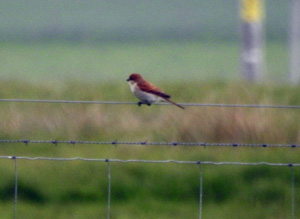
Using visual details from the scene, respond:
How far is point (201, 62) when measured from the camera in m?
24.2

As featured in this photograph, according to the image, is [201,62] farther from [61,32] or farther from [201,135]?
[201,135]

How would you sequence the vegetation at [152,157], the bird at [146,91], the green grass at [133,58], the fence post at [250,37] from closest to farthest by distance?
the bird at [146,91], the vegetation at [152,157], the fence post at [250,37], the green grass at [133,58]

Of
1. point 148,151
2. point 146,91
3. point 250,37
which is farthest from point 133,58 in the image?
point 146,91

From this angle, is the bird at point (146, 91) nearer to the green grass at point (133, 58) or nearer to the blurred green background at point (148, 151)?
the blurred green background at point (148, 151)

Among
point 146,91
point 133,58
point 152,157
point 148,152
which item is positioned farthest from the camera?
point 133,58

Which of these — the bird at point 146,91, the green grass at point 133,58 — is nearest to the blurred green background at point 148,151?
the bird at point 146,91

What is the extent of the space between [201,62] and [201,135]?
46.6 feet

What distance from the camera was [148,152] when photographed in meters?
9.84

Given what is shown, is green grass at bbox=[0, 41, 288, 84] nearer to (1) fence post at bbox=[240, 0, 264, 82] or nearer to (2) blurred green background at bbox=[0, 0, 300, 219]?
(1) fence post at bbox=[240, 0, 264, 82]

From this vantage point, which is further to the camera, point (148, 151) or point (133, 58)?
point (133, 58)

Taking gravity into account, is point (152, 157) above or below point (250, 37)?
below

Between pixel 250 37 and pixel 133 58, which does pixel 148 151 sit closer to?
pixel 250 37

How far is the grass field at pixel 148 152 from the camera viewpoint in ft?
30.0

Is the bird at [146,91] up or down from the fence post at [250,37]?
down
